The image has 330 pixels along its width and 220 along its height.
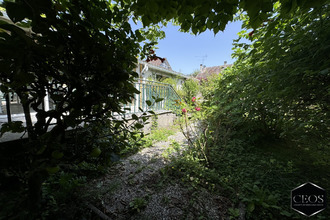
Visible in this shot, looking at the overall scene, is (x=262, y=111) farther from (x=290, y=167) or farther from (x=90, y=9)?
(x=90, y=9)

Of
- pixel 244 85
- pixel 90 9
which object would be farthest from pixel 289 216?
pixel 90 9

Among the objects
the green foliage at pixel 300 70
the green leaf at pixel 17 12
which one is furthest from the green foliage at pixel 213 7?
the green foliage at pixel 300 70

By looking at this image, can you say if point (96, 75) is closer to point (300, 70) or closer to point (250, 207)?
point (300, 70)

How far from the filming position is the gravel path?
1571 millimetres

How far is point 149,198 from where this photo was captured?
5.84 feet

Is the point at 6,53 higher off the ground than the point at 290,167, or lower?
higher

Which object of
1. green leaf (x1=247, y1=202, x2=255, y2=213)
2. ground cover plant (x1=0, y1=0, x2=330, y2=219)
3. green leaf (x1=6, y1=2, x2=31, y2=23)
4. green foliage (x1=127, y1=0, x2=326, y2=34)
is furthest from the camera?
green leaf (x1=247, y1=202, x2=255, y2=213)

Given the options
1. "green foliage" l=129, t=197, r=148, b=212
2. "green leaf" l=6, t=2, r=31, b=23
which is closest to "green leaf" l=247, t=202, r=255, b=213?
"green foliage" l=129, t=197, r=148, b=212

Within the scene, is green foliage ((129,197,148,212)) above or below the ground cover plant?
below

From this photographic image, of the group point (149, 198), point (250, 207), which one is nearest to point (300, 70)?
point (250, 207)

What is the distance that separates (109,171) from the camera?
2330 millimetres

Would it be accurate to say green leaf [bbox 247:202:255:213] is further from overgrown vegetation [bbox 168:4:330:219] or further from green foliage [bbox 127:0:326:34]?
green foliage [bbox 127:0:326:34]

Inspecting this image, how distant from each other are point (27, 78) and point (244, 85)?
8.24 feet

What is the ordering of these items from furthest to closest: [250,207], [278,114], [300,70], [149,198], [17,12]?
1. [278,114]
2. [149,198]
3. [250,207]
4. [300,70]
5. [17,12]
